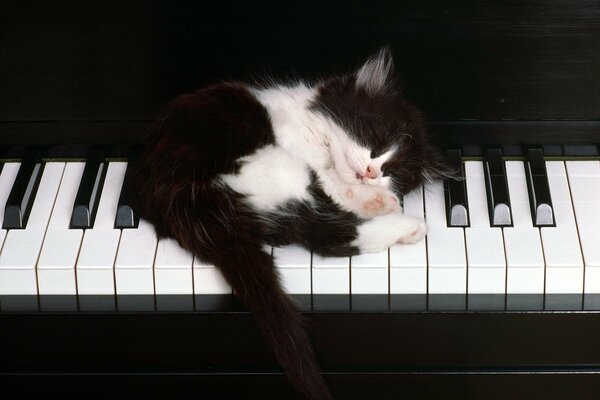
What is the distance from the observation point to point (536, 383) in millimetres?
1921

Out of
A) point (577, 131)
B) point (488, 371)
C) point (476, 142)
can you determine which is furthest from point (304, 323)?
point (577, 131)

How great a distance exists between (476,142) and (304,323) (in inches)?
21.9

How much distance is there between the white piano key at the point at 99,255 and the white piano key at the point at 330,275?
0.38 metres

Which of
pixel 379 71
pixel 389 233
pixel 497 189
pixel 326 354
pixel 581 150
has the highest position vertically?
pixel 379 71

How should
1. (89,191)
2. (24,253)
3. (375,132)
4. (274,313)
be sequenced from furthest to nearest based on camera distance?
(375,132)
(89,191)
(24,253)
(274,313)

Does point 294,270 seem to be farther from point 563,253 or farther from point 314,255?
point 563,253

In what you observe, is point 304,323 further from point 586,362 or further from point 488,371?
point 586,362

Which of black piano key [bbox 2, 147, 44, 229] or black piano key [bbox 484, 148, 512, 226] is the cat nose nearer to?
black piano key [bbox 484, 148, 512, 226]

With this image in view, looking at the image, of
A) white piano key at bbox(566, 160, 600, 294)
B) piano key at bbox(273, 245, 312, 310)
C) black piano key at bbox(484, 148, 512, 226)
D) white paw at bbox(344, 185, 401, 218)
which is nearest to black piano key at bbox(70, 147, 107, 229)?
piano key at bbox(273, 245, 312, 310)

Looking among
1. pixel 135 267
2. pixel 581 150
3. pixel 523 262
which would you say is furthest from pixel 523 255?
pixel 135 267

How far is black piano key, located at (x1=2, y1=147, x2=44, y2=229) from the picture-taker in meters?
1.90

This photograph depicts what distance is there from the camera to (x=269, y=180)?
6.28 feet

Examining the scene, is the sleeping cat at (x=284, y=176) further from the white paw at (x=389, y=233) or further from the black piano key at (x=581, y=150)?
the black piano key at (x=581, y=150)

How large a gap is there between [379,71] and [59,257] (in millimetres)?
728
